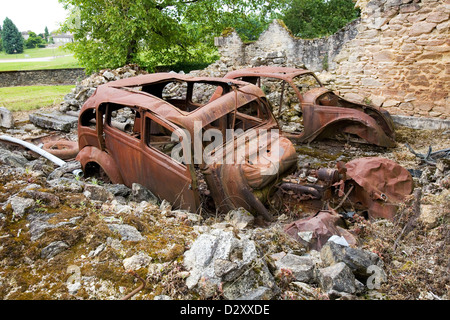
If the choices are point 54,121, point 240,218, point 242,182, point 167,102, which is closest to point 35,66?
point 54,121

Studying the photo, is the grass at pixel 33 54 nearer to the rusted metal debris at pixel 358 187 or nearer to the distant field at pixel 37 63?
the distant field at pixel 37 63

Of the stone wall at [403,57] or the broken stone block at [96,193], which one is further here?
the stone wall at [403,57]

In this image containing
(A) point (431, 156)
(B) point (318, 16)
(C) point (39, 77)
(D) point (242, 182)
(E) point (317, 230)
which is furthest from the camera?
(C) point (39, 77)

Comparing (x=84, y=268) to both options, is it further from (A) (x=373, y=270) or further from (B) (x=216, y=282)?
(A) (x=373, y=270)

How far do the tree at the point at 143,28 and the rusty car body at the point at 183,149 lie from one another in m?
9.45

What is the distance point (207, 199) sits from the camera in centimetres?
436

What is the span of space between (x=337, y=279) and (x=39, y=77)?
78.4 ft

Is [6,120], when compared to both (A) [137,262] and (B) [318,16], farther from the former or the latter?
(B) [318,16]

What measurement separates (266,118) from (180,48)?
42.2 ft

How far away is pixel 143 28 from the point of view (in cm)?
1346

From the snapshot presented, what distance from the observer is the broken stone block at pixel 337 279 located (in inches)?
97.0

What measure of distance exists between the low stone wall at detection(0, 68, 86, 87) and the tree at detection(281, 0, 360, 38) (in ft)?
46.7

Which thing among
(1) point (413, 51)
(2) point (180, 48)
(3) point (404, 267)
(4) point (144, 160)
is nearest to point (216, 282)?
(3) point (404, 267)

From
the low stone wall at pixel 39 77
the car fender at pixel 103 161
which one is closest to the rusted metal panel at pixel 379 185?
the car fender at pixel 103 161
